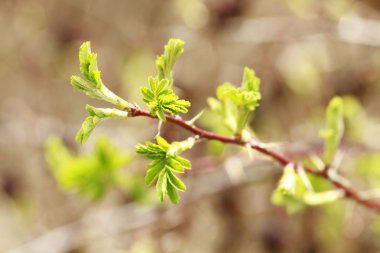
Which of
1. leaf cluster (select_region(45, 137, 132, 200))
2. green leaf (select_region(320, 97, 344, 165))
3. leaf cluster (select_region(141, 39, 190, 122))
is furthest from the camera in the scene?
leaf cluster (select_region(45, 137, 132, 200))

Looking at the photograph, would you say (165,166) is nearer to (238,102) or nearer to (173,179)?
(173,179)

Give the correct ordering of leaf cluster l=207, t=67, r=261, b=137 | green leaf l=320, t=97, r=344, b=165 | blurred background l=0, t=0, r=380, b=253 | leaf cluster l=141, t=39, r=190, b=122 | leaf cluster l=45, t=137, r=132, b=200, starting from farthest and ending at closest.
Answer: blurred background l=0, t=0, r=380, b=253
leaf cluster l=45, t=137, r=132, b=200
green leaf l=320, t=97, r=344, b=165
leaf cluster l=207, t=67, r=261, b=137
leaf cluster l=141, t=39, r=190, b=122

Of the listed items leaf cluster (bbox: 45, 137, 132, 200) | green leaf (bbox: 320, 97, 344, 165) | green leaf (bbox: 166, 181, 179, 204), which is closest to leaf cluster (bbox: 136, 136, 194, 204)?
green leaf (bbox: 166, 181, 179, 204)

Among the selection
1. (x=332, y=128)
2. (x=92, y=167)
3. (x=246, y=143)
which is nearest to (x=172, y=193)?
(x=246, y=143)

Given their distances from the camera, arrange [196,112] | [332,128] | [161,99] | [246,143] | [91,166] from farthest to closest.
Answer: [196,112], [91,166], [332,128], [246,143], [161,99]

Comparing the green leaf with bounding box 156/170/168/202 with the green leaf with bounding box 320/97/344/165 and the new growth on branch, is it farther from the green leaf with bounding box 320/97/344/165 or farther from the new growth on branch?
the green leaf with bounding box 320/97/344/165

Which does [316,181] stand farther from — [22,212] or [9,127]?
[9,127]

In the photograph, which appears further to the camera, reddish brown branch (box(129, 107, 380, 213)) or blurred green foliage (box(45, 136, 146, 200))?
blurred green foliage (box(45, 136, 146, 200))

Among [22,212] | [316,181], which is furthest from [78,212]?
[316,181]
